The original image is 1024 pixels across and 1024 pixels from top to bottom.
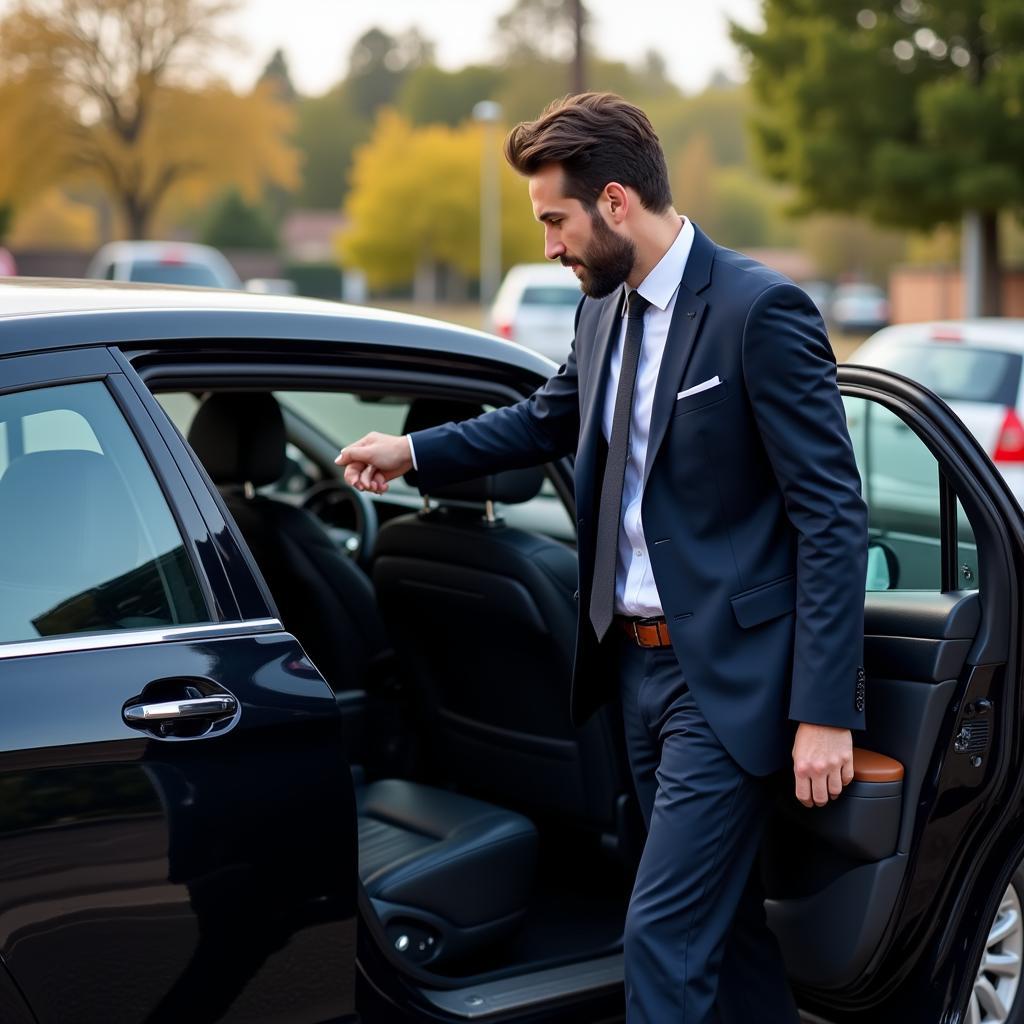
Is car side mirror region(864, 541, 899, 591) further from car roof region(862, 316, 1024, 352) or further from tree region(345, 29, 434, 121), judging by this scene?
tree region(345, 29, 434, 121)

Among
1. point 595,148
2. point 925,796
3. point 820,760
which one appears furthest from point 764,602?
point 595,148

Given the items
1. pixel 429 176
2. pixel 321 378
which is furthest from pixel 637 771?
pixel 429 176

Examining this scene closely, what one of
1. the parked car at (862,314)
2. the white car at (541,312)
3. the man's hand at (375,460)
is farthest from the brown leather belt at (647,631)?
the parked car at (862,314)

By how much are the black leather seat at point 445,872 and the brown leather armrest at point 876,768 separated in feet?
2.95

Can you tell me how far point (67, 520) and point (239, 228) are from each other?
73323mm

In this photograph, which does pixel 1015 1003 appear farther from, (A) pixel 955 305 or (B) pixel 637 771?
(A) pixel 955 305

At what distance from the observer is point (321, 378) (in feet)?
8.84

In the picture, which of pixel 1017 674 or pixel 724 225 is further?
pixel 724 225

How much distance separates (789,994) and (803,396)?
43.0 inches

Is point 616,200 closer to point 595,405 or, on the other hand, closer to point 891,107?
point 595,405

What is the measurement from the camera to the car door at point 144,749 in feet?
6.83

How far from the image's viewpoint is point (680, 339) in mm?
2451

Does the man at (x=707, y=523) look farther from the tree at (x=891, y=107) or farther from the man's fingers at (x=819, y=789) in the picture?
the tree at (x=891, y=107)

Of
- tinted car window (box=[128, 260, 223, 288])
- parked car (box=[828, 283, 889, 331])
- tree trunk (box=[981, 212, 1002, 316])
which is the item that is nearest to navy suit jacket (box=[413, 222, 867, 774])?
tinted car window (box=[128, 260, 223, 288])
